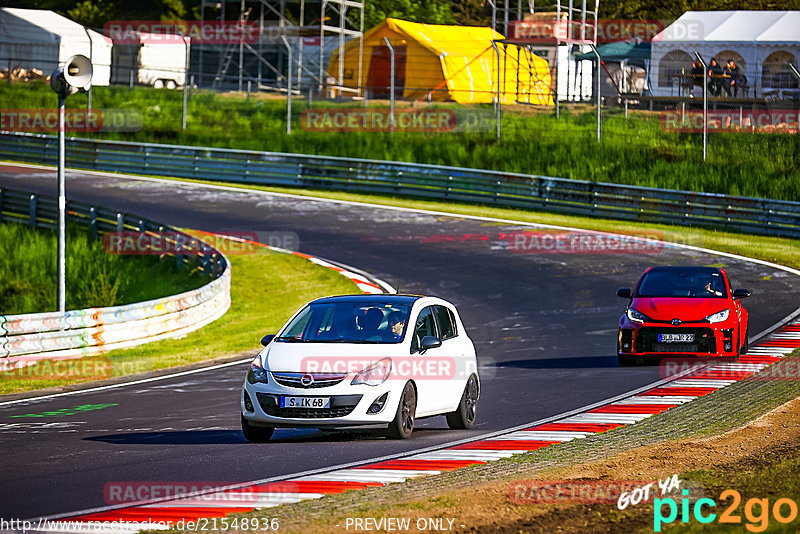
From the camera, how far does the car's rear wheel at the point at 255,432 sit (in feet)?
37.9

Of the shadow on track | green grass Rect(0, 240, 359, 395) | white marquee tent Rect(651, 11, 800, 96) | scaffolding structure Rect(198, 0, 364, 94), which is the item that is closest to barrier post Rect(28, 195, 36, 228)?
Result: green grass Rect(0, 240, 359, 395)

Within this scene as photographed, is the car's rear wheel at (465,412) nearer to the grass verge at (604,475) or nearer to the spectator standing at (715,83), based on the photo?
the grass verge at (604,475)

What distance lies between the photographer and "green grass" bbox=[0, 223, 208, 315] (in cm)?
2630

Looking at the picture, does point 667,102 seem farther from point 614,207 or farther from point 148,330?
point 148,330

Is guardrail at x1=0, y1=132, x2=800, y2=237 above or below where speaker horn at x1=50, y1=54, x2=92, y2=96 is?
below

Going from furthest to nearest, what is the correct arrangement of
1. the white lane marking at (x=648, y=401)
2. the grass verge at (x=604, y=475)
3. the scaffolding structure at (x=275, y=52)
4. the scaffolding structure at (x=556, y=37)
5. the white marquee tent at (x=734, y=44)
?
the scaffolding structure at (x=275, y=52) → the scaffolding structure at (x=556, y=37) → the white marquee tent at (x=734, y=44) → the white lane marking at (x=648, y=401) → the grass verge at (x=604, y=475)

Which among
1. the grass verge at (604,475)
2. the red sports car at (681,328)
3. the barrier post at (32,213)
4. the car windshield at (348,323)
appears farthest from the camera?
the barrier post at (32,213)

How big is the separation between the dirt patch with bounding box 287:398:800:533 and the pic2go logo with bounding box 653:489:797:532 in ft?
0.33

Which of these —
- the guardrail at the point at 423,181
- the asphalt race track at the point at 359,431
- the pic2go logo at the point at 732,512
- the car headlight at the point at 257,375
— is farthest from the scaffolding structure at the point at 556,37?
the pic2go logo at the point at 732,512

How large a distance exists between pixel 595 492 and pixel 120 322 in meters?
12.6

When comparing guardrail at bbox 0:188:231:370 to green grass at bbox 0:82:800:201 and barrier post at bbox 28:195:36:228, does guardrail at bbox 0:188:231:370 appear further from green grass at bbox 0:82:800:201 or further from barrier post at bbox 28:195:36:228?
green grass at bbox 0:82:800:201

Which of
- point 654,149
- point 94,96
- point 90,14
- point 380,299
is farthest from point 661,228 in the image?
point 90,14

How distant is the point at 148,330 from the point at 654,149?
23.3 metres

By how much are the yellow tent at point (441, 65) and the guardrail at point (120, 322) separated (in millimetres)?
25005
